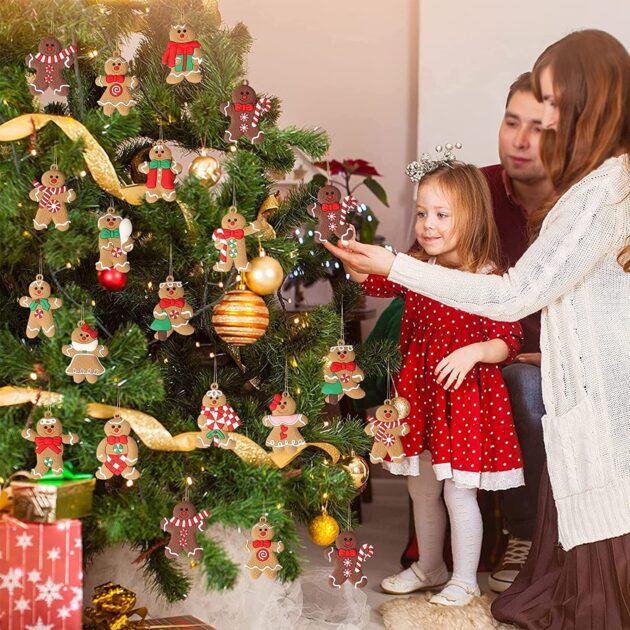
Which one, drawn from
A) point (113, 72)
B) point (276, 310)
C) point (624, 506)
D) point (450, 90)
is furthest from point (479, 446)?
point (450, 90)

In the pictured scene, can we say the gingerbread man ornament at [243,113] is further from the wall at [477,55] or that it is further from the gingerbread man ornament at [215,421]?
the wall at [477,55]

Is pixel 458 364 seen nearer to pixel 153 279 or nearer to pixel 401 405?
pixel 401 405

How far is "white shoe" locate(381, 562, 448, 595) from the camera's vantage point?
175 centimetres

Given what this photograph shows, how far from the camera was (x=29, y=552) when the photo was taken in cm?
108

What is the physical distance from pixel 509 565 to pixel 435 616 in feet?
0.91

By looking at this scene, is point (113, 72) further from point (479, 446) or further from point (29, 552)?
point (479, 446)

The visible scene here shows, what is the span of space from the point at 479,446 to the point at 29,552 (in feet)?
2.84

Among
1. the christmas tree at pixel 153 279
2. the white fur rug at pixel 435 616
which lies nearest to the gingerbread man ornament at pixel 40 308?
the christmas tree at pixel 153 279

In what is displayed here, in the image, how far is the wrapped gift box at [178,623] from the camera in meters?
1.26

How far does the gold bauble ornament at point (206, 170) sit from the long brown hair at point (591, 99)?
0.60 m

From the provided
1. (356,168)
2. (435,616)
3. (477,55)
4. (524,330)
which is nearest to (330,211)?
(435,616)

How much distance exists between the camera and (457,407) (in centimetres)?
165

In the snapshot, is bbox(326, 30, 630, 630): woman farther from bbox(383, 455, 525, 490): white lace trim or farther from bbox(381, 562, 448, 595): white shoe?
bbox(381, 562, 448, 595): white shoe

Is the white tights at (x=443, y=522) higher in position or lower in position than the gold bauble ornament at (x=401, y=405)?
lower
